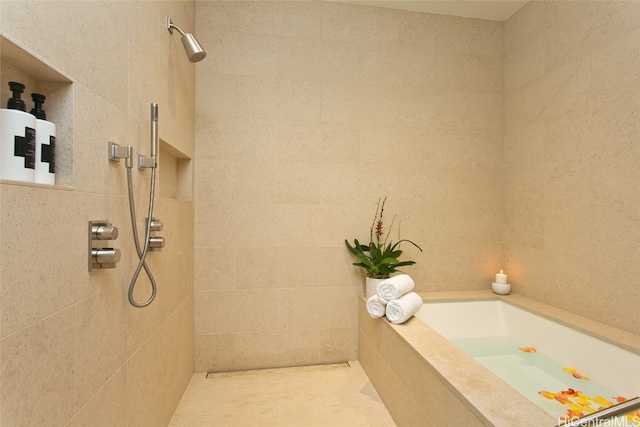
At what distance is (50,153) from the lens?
78 centimetres

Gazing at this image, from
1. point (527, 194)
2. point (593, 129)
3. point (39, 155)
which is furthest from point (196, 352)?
point (593, 129)

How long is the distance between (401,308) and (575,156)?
1.41 meters

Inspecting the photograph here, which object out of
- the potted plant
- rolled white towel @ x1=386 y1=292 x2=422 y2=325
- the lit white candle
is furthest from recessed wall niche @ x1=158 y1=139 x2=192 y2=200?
the lit white candle

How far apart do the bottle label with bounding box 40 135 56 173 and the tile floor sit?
148cm

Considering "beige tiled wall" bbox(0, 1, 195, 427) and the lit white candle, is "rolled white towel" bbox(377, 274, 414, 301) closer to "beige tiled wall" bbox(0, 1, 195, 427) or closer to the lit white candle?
the lit white candle

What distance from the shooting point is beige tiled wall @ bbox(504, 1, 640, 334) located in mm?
1636

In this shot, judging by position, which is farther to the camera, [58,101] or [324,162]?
[324,162]

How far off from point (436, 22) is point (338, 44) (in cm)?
80

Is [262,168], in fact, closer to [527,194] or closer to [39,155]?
[39,155]

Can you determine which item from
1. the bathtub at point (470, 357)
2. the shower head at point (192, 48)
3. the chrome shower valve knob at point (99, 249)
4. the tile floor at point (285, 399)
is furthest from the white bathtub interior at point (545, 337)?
the shower head at point (192, 48)

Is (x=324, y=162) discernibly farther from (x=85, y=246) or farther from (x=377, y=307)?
(x=85, y=246)

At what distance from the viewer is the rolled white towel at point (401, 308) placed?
1.74 metres

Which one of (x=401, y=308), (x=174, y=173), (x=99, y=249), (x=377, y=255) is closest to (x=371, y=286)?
(x=377, y=255)

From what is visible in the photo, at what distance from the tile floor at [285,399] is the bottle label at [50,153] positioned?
1.48 m
